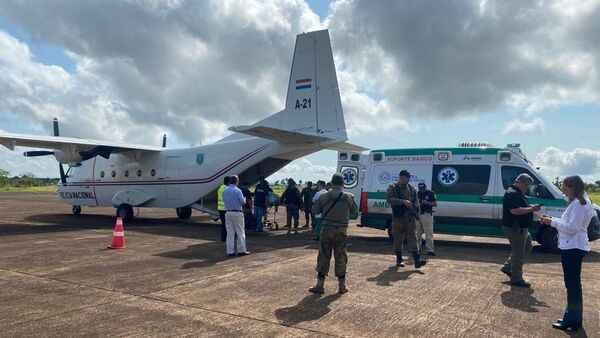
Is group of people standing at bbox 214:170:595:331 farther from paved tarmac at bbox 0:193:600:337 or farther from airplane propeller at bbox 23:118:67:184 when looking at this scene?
airplane propeller at bbox 23:118:67:184

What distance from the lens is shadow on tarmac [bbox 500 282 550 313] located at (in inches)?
249

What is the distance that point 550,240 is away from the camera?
37.2 feet

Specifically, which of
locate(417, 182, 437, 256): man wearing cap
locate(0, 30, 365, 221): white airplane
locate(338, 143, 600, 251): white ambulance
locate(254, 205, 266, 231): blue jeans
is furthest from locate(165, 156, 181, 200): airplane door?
locate(417, 182, 437, 256): man wearing cap

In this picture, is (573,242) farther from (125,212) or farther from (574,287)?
(125,212)

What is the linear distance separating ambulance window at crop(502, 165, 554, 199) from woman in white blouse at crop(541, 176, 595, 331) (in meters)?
6.78

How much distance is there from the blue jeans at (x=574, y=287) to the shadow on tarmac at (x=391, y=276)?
2852 millimetres

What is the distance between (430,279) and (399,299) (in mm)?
1659

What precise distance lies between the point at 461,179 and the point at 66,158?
15757 millimetres

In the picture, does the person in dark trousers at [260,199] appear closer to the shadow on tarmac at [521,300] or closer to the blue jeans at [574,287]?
the shadow on tarmac at [521,300]

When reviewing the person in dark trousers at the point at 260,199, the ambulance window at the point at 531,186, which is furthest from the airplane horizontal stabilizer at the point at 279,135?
the ambulance window at the point at 531,186

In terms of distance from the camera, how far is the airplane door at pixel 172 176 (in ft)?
59.8

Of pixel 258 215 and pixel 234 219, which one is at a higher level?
pixel 234 219

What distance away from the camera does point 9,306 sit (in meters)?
5.95

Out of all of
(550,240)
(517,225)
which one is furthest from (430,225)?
(517,225)
